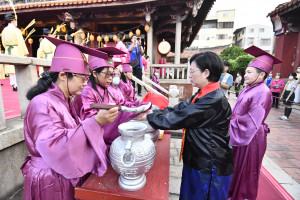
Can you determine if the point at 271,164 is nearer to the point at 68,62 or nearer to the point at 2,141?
the point at 68,62

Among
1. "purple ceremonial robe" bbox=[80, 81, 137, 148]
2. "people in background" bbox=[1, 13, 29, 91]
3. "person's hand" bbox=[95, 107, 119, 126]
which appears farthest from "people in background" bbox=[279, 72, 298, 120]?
"people in background" bbox=[1, 13, 29, 91]

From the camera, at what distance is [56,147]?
124 centimetres

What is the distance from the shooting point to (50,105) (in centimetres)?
139

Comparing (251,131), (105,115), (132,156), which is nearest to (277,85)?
(251,131)

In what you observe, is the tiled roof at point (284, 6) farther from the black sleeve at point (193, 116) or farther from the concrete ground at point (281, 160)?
the black sleeve at point (193, 116)

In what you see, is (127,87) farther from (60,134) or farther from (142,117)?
(60,134)

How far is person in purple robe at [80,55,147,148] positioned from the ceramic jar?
29.4 inches

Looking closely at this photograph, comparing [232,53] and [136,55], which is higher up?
[232,53]

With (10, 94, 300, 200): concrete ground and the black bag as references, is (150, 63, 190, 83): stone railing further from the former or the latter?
(10, 94, 300, 200): concrete ground

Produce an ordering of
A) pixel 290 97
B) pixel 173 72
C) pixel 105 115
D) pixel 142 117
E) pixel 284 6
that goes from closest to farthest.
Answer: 1. pixel 105 115
2. pixel 142 117
3. pixel 290 97
4. pixel 173 72
5. pixel 284 6

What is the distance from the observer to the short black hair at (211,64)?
5.43 ft

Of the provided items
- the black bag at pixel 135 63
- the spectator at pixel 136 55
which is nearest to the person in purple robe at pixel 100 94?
the black bag at pixel 135 63

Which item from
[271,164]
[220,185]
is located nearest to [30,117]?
[220,185]

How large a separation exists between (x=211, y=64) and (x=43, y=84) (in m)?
1.70
